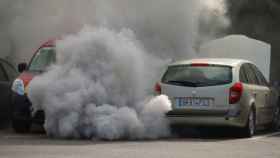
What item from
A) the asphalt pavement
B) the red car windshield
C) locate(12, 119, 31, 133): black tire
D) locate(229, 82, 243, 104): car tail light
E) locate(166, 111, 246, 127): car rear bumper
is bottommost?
the asphalt pavement

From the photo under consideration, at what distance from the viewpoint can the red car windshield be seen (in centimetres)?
1534

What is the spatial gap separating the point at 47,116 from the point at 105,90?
40.8 inches

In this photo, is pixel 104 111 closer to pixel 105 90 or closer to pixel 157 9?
pixel 105 90

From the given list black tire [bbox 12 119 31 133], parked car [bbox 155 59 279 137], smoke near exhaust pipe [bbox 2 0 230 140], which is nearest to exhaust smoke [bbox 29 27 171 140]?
smoke near exhaust pipe [bbox 2 0 230 140]

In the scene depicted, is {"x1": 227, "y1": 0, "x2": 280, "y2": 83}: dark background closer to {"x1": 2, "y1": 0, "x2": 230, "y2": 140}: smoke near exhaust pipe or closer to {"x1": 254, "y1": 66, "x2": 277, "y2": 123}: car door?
{"x1": 254, "y1": 66, "x2": 277, "y2": 123}: car door

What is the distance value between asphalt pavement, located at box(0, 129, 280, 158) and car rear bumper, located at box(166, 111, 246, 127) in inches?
10.7

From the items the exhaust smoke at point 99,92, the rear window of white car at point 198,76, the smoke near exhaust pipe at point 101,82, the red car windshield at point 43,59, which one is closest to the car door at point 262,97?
the rear window of white car at point 198,76

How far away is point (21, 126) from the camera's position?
576 inches

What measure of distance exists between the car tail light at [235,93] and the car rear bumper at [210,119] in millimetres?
236

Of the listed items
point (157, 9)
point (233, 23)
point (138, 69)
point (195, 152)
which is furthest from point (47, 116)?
point (233, 23)

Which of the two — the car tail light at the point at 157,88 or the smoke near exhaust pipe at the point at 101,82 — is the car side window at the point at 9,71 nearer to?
the smoke near exhaust pipe at the point at 101,82

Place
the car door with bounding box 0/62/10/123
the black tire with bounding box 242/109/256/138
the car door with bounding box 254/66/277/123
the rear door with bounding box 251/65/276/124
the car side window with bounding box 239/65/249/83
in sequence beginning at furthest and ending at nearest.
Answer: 1. the car door with bounding box 0/62/10/123
2. the car door with bounding box 254/66/277/123
3. the rear door with bounding box 251/65/276/124
4. the car side window with bounding box 239/65/249/83
5. the black tire with bounding box 242/109/256/138

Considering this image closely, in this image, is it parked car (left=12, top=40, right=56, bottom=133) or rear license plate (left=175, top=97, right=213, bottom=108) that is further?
parked car (left=12, top=40, right=56, bottom=133)

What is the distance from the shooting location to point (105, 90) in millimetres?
13320
